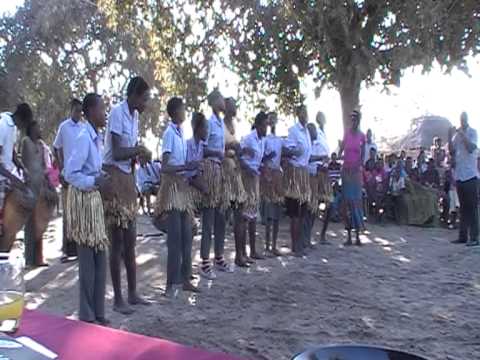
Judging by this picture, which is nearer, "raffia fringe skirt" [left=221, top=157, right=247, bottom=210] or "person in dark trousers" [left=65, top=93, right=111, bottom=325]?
"person in dark trousers" [left=65, top=93, right=111, bottom=325]

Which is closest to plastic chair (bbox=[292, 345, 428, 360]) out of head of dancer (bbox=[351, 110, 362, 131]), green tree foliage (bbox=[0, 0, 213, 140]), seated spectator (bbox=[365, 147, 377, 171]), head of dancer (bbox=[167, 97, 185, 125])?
head of dancer (bbox=[167, 97, 185, 125])

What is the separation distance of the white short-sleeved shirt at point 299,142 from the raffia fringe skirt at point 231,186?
1235 millimetres

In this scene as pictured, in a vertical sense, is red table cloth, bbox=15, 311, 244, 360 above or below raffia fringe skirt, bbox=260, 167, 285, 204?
below

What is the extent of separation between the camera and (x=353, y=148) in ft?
28.3

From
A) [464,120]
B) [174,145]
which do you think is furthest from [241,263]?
[464,120]

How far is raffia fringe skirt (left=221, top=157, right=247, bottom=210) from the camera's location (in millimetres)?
6527

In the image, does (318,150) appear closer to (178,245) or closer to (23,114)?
(178,245)

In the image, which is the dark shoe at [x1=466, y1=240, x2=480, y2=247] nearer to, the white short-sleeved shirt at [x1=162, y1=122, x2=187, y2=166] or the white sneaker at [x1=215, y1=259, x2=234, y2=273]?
the white sneaker at [x1=215, y1=259, x2=234, y2=273]

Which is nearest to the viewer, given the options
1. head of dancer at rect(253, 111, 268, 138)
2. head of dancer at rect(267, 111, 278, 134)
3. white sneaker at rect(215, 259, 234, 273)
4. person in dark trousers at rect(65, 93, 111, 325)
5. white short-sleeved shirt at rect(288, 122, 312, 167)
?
person in dark trousers at rect(65, 93, 111, 325)

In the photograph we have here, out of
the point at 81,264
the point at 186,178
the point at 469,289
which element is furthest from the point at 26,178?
the point at 469,289

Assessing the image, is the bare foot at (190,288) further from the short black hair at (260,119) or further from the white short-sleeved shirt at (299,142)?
the white short-sleeved shirt at (299,142)

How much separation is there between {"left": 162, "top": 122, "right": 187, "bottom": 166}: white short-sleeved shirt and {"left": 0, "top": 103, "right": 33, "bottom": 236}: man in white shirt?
1.70 meters

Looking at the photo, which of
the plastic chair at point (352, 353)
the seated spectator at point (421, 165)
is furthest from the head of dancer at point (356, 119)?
the plastic chair at point (352, 353)

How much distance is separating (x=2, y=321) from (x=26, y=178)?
528cm
